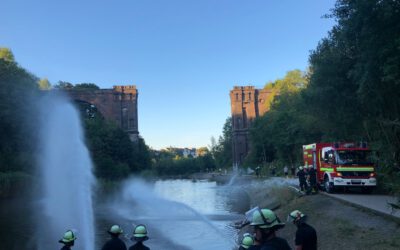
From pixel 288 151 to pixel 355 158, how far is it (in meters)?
42.3

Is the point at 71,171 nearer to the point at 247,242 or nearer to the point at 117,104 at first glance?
the point at 247,242

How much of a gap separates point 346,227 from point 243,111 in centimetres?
11660

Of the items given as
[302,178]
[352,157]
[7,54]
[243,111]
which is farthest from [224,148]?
[352,157]

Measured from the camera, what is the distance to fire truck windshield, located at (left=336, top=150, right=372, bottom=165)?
25.3 m

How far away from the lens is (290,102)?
252 ft

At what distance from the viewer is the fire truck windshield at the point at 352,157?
2529cm

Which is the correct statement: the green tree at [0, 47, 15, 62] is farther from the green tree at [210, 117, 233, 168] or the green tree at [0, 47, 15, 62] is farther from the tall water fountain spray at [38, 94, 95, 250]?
the green tree at [210, 117, 233, 168]

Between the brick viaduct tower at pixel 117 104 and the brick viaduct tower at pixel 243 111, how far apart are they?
32.3 m

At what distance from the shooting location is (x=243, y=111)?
13262 centimetres

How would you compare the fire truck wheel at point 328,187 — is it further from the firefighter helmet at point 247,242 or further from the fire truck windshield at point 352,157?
the firefighter helmet at point 247,242

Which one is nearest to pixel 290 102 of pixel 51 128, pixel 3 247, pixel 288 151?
pixel 288 151

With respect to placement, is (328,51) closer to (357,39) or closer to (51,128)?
(357,39)

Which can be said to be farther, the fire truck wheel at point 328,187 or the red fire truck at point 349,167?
the fire truck wheel at point 328,187

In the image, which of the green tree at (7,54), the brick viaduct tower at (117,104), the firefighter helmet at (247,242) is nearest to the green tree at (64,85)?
the brick viaduct tower at (117,104)
